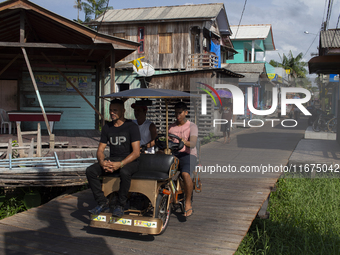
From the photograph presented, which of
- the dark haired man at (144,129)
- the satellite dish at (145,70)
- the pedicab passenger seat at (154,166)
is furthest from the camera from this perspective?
the satellite dish at (145,70)

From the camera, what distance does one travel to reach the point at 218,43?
26203 millimetres

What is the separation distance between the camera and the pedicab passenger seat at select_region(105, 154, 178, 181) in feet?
15.6

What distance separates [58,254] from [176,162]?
2.05 metres

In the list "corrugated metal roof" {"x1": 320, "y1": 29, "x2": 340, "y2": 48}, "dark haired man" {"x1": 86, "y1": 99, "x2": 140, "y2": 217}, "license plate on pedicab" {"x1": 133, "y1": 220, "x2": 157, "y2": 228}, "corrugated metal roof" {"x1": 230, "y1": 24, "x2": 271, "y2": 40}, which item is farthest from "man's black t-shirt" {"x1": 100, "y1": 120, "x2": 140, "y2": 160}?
"corrugated metal roof" {"x1": 230, "y1": 24, "x2": 271, "y2": 40}

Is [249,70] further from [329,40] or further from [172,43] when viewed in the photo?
[329,40]

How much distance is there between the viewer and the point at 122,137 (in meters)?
5.02

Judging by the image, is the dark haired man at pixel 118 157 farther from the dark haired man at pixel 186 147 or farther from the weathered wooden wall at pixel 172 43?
the weathered wooden wall at pixel 172 43

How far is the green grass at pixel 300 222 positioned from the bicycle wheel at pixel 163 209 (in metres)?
1.28

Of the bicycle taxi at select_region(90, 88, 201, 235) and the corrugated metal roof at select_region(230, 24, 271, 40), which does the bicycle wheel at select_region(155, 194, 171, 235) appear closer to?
the bicycle taxi at select_region(90, 88, 201, 235)

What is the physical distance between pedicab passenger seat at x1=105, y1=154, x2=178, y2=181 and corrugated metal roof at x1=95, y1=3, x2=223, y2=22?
1752 centimetres

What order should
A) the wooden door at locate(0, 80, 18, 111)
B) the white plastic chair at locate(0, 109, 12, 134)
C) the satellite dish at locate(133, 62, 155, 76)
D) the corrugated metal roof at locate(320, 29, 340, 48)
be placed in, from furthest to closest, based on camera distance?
1. the satellite dish at locate(133, 62, 155, 76)
2. the wooden door at locate(0, 80, 18, 111)
3. the white plastic chair at locate(0, 109, 12, 134)
4. the corrugated metal roof at locate(320, 29, 340, 48)

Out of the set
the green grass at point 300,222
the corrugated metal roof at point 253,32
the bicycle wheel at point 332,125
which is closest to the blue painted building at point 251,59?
the corrugated metal roof at point 253,32

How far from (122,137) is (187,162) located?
1168mm

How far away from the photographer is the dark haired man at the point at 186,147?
541 centimetres
